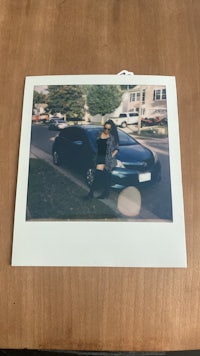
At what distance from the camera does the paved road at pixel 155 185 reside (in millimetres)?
453

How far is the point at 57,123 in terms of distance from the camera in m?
0.50

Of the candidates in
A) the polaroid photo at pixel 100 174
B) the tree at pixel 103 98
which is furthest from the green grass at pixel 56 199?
the tree at pixel 103 98

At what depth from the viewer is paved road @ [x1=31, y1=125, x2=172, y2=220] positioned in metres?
0.45

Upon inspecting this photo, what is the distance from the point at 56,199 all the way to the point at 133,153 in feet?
0.38

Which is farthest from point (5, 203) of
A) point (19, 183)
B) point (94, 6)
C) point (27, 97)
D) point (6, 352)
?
point (6, 352)

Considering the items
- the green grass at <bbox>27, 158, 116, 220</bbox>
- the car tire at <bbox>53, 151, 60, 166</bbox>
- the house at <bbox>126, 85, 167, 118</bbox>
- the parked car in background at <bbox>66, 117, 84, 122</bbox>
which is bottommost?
the green grass at <bbox>27, 158, 116, 220</bbox>

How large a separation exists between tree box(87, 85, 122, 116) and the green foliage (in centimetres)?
6

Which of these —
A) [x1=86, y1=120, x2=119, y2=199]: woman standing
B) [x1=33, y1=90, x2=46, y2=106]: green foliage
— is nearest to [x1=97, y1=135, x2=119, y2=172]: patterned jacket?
[x1=86, y1=120, x2=119, y2=199]: woman standing

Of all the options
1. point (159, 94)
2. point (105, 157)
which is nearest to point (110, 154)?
point (105, 157)

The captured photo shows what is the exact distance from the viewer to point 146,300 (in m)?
0.43

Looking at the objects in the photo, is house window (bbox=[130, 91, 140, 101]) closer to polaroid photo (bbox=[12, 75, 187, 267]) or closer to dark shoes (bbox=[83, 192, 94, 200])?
polaroid photo (bbox=[12, 75, 187, 267])

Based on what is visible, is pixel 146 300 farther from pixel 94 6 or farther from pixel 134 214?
pixel 94 6

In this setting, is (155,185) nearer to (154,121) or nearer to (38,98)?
(154,121)

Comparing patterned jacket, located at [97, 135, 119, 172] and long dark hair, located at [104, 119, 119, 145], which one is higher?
long dark hair, located at [104, 119, 119, 145]
